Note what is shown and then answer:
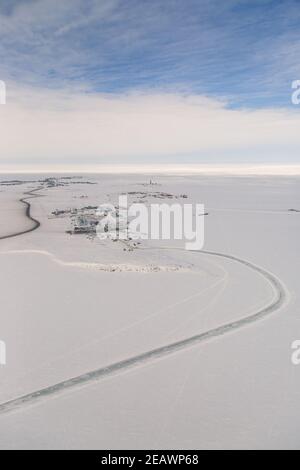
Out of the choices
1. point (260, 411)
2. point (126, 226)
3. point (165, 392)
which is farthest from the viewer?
point (126, 226)

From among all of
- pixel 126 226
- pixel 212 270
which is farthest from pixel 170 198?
pixel 212 270

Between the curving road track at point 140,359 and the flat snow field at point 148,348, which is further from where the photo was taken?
the curving road track at point 140,359

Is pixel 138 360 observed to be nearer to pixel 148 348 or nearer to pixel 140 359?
pixel 140 359

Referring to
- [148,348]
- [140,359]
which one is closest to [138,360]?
[140,359]

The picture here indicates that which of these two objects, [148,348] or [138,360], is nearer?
[138,360]

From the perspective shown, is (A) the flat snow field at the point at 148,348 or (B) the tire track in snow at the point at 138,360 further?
(B) the tire track in snow at the point at 138,360

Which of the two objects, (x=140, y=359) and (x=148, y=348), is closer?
(x=140, y=359)

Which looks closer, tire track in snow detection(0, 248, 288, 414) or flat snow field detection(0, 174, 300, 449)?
flat snow field detection(0, 174, 300, 449)
